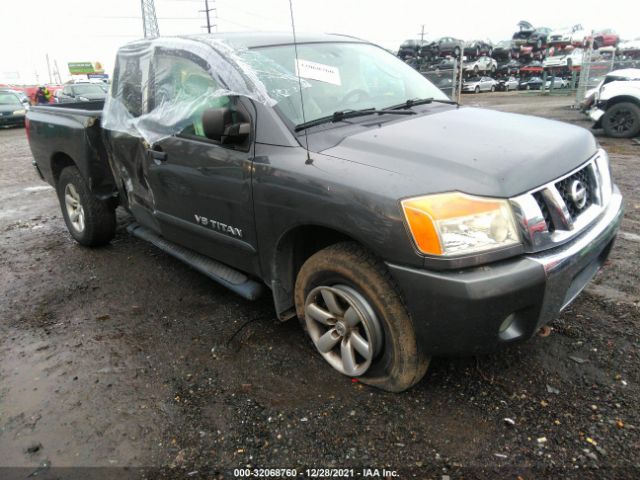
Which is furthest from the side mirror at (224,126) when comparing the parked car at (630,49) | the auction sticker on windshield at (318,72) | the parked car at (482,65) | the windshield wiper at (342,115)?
the parked car at (482,65)

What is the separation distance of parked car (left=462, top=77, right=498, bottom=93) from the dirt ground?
27797 millimetres

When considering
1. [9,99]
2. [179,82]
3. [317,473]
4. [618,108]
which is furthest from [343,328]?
[9,99]

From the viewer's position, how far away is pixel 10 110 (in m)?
17.4

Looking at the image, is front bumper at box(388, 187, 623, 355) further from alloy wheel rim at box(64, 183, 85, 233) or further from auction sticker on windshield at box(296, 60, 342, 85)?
alloy wheel rim at box(64, 183, 85, 233)

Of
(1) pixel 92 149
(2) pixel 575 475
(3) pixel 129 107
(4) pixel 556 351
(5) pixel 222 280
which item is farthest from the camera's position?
(1) pixel 92 149

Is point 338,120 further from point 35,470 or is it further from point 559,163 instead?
point 35,470

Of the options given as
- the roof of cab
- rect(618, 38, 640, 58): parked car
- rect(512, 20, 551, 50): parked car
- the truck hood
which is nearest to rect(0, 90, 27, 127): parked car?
the roof of cab

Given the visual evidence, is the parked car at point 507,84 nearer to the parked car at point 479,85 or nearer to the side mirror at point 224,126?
the parked car at point 479,85

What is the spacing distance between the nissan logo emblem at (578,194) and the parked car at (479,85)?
95.0 feet

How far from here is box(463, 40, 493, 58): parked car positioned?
1258 inches

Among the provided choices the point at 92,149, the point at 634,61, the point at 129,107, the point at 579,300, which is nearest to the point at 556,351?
the point at 579,300

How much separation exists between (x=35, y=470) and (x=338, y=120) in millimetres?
2228

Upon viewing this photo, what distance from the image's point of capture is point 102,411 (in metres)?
2.37

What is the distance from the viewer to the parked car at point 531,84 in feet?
94.1
